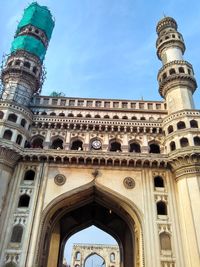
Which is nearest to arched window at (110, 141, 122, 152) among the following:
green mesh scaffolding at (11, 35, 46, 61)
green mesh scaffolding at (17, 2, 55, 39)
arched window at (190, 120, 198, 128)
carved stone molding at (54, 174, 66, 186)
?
carved stone molding at (54, 174, 66, 186)

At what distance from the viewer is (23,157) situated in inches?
995

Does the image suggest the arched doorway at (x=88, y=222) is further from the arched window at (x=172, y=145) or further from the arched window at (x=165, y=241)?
the arched window at (x=172, y=145)

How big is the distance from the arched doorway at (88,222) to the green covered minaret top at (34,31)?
18.1 meters

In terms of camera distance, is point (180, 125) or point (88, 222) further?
point (88, 222)

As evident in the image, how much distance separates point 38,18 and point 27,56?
827 cm

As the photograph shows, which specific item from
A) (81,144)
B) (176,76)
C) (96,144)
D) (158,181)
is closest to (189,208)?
(158,181)

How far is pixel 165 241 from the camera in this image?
21906mm

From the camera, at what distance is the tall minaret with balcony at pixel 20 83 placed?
24.5 metres

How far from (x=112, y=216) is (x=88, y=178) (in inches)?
277

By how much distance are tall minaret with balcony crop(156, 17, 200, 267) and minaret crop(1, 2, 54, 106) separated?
13755 mm

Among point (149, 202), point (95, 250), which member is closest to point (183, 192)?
point (149, 202)

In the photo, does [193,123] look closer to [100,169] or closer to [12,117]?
[100,169]

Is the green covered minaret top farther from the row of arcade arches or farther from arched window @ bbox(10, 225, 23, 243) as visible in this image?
arched window @ bbox(10, 225, 23, 243)

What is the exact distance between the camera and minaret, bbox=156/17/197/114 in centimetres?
2906
